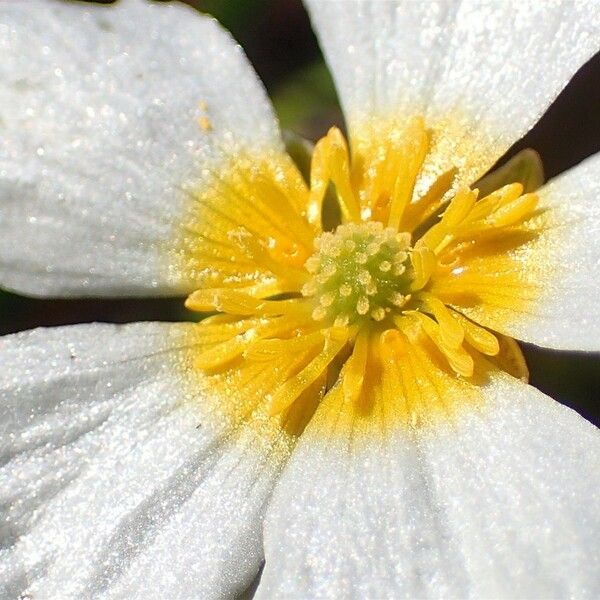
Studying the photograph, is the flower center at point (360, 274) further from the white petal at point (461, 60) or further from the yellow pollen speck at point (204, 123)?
the yellow pollen speck at point (204, 123)

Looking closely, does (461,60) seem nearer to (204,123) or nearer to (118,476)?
(204,123)

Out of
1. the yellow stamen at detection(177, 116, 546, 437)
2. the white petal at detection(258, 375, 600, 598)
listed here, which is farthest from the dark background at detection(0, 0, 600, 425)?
the white petal at detection(258, 375, 600, 598)

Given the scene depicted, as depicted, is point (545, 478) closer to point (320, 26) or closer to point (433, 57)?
point (433, 57)

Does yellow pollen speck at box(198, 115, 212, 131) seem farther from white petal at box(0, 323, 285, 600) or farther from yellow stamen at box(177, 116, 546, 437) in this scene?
white petal at box(0, 323, 285, 600)

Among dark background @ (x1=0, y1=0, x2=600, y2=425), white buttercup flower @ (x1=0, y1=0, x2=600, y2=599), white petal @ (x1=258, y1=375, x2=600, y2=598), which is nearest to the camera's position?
white petal @ (x1=258, y1=375, x2=600, y2=598)

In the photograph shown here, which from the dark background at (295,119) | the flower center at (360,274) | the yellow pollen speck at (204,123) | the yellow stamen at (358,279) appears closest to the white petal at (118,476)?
the yellow stamen at (358,279)

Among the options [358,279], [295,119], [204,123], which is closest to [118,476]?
[358,279]
